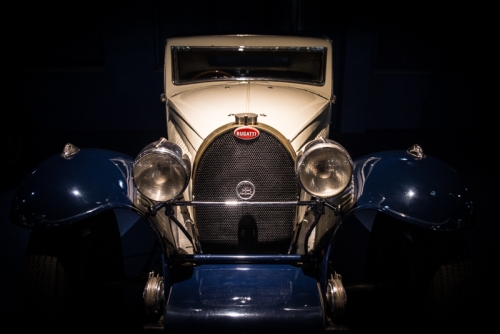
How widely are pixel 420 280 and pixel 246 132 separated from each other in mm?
1053

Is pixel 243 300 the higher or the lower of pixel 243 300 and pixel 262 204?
the lower

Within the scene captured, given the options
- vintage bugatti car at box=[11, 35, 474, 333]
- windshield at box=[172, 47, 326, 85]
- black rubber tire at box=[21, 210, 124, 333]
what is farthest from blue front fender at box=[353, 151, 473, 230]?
black rubber tire at box=[21, 210, 124, 333]

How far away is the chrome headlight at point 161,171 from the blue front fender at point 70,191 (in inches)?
9.0

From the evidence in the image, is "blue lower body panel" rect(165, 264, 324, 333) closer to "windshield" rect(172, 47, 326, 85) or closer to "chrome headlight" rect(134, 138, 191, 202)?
"chrome headlight" rect(134, 138, 191, 202)

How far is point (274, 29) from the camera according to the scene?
6832 mm

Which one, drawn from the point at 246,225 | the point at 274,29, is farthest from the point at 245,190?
the point at 274,29

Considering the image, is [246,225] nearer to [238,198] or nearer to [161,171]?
[238,198]

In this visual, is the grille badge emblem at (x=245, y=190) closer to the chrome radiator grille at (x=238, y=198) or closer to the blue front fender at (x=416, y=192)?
the chrome radiator grille at (x=238, y=198)

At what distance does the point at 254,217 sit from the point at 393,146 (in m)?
4.48

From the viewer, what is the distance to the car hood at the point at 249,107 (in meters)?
2.10

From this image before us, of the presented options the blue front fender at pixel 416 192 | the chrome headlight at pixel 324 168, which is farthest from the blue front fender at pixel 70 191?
the blue front fender at pixel 416 192

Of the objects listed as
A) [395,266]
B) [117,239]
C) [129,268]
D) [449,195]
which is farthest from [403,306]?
[129,268]

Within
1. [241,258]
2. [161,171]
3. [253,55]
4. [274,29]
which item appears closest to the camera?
[161,171]

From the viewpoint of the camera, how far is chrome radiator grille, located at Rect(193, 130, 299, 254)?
1932mm
